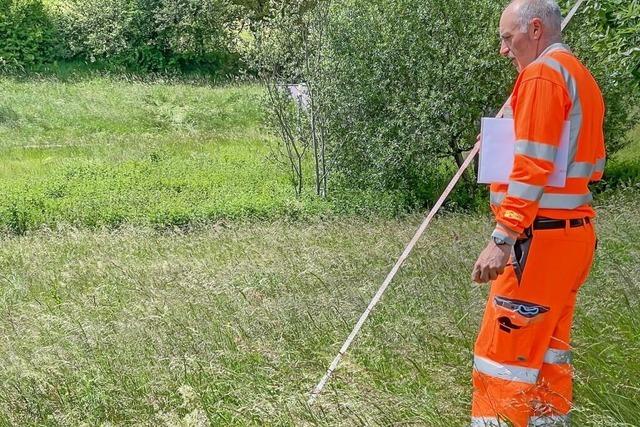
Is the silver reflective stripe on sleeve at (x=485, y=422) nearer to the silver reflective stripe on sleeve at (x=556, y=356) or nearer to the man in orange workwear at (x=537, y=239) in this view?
the man in orange workwear at (x=537, y=239)

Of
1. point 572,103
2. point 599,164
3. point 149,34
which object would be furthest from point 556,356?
point 149,34

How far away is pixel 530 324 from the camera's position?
352cm

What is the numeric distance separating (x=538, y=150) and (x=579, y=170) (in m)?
0.28

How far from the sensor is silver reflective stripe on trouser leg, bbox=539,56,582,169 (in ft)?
11.3

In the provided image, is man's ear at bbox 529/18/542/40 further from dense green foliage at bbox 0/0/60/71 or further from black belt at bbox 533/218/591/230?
dense green foliage at bbox 0/0/60/71

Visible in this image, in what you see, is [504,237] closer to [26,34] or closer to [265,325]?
[265,325]

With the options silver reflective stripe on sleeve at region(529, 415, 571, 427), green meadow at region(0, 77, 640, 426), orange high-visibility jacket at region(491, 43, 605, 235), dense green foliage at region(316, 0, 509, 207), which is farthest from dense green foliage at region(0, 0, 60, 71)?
silver reflective stripe on sleeve at region(529, 415, 571, 427)

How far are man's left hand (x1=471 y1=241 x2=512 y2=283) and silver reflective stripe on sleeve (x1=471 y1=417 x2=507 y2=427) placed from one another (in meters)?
0.59

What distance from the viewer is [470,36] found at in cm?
1528

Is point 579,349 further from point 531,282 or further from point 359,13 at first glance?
point 359,13

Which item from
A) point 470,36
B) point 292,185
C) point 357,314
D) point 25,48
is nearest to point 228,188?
point 292,185

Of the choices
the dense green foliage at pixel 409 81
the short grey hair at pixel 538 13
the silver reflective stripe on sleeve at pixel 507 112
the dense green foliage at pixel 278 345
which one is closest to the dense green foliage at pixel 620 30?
the dense green foliage at pixel 278 345

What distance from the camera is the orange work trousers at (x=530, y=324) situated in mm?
3512

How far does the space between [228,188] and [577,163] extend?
14.3 m
